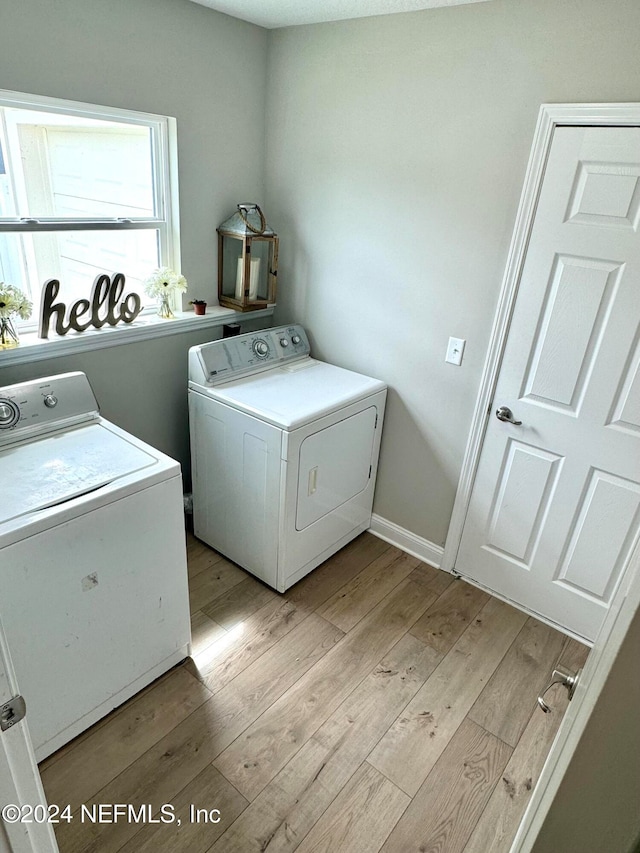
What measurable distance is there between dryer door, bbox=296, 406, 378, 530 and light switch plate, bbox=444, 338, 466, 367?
0.44 meters

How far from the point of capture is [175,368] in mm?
2566

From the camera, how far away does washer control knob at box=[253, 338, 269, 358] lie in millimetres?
2580

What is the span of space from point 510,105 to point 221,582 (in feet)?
7.59

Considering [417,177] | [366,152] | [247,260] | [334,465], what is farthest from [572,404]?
[247,260]

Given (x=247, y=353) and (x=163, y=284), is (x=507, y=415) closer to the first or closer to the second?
(x=247, y=353)

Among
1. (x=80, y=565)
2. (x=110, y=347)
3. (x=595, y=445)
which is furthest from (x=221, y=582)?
(x=595, y=445)

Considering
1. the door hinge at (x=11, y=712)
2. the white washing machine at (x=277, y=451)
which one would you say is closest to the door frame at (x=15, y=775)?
the door hinge at (x=11, y=712)

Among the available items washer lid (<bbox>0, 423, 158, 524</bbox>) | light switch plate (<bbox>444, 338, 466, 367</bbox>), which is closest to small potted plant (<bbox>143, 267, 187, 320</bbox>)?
washer lid (<bbox>0, 423, 158, 524</bbox>)

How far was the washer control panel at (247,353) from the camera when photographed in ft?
7.73

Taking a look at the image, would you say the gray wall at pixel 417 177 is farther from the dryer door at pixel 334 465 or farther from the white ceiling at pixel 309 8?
the dryer door at pixel 334 465

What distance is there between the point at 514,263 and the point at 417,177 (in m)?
0.58

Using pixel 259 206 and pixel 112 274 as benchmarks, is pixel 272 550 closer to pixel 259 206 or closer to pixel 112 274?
pixel 112 274

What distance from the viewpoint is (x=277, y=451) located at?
6.91 feet

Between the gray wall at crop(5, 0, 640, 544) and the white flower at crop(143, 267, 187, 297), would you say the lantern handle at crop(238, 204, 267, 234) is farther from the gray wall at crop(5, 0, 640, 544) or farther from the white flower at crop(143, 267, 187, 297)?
the white flower at crop(143, 267, 187, 297)
